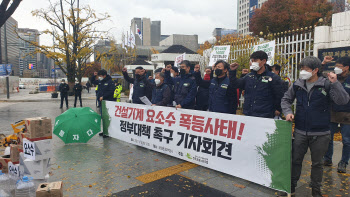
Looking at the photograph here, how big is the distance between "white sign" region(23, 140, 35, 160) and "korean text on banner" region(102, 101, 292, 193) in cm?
257

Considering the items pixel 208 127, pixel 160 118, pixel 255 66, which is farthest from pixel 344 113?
pixel 160 118

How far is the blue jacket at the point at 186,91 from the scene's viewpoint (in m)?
6.03

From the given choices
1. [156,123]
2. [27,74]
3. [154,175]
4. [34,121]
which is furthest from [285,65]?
[27,74]

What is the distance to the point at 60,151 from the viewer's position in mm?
6188

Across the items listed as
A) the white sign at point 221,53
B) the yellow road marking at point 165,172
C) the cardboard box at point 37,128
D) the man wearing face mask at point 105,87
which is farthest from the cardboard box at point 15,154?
the white sign at point 221,53

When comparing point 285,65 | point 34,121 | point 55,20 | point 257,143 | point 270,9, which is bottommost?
point 257,143

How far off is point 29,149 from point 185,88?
11.4ft

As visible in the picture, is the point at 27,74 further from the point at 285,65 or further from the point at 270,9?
the point at 285,65

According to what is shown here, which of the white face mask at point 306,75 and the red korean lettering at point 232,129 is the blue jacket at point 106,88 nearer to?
the red korean lettering at point 232,129

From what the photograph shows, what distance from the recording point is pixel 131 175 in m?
4.57

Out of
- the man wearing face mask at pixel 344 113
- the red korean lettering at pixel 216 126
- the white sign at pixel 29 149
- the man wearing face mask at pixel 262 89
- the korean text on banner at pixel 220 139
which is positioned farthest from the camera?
the red korean lettering at pixel 216 126

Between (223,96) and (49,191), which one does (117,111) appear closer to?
(223,96)

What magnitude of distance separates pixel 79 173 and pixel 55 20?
24.7m

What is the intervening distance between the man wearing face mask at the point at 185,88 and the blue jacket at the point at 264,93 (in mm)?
1835
